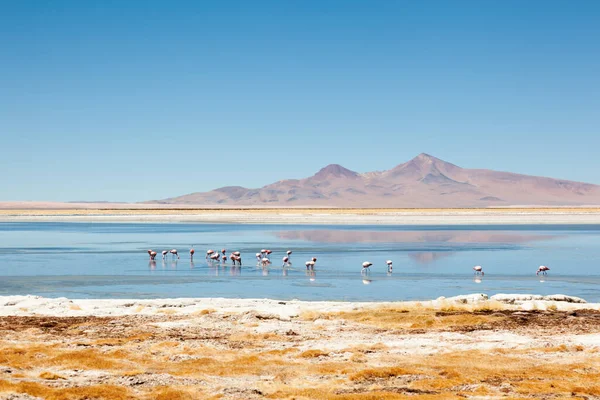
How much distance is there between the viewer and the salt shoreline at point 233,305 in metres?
18.4

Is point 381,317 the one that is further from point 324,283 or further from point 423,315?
point 324,283

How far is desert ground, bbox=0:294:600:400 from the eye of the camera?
10.9 m

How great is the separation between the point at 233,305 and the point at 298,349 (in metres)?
5.77

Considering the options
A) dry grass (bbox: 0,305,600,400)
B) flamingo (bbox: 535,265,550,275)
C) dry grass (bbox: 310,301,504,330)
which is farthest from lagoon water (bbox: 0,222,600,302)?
dry grass (bbox: 0,305,600,400)

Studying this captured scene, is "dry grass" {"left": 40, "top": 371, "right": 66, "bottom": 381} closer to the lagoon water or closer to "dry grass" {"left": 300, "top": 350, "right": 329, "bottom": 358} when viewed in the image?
"dry grass" {"left": 300, "top": 350, "right": 329, "bottom": 358}

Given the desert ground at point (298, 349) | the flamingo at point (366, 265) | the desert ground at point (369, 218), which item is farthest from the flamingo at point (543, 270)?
the desert ground at point (369, 218)

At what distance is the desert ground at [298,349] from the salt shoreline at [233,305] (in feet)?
0.16

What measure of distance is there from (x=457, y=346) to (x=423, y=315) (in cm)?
311

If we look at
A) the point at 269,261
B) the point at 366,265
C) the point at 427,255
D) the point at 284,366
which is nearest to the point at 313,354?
the point at 284,366

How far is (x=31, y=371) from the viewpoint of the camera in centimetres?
1198

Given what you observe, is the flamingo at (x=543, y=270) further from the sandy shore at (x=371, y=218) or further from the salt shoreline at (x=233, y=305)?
the sandy shore at (x=371, y=218)

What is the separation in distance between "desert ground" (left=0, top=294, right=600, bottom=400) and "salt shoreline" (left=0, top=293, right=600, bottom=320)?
0.16 feet

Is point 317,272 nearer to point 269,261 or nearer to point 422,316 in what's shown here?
point 269,261

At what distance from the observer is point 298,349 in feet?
45.7
